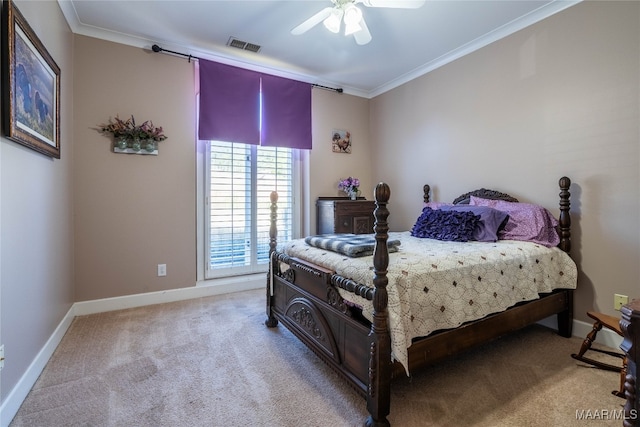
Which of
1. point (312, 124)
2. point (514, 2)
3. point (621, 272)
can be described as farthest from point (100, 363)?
point (514, 2)

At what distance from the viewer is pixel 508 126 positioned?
2.89 metres

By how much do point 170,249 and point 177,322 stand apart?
2.84ft

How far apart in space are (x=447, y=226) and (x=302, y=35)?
7.56 ft

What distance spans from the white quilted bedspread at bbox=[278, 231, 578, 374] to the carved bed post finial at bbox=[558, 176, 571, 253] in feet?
0.34

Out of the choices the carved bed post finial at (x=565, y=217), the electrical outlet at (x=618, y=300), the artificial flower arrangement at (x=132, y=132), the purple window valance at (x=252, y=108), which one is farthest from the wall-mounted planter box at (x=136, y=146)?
the electrical outlet at (x=618, y=300)

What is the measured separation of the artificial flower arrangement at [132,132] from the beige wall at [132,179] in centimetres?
6

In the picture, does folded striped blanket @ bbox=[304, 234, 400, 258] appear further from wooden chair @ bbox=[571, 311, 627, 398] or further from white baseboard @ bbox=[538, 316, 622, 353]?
white baseboard @ bbox=[538, 316, 622, 353]

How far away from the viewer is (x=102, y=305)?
2.93 m

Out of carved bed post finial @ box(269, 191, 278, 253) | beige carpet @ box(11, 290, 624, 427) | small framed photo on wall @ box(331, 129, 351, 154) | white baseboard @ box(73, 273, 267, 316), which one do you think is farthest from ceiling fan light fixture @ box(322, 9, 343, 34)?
white baseboard @ box(73, 273, 267, 316)

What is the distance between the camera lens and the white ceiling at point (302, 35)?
8.30 feet

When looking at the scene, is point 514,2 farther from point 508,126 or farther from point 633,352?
point 633,352

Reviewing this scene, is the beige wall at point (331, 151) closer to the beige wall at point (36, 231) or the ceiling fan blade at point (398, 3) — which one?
the ceiling fan blade at point (398, 3)

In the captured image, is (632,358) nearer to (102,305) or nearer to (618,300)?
(618,300)

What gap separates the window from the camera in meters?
3.49
